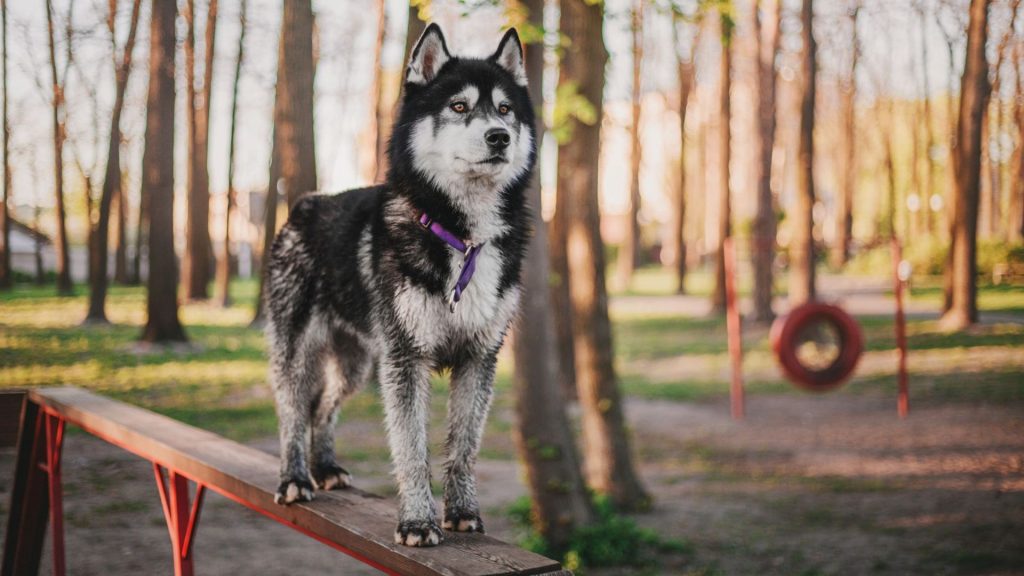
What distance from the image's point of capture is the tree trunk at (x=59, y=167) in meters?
6.39

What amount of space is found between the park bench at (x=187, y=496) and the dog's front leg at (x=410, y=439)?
6 cm

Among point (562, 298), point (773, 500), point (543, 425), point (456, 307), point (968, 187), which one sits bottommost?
point (773, 500)

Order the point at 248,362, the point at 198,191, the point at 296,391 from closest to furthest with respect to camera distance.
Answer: the point at 296,391
the point at 248,362
the point at 198,191

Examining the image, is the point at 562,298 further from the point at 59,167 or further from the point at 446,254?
the point at 446,254

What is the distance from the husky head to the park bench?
2.82 ft

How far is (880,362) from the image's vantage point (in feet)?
43.0

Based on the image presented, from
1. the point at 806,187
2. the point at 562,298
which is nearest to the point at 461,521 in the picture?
the point at 562,298

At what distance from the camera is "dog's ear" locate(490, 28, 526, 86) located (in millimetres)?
2217

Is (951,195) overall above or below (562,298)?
above

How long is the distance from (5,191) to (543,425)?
4.11m

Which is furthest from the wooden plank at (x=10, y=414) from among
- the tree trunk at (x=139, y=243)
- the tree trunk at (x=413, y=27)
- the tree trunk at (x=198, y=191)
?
the tree trunk at (x=198, y=191)

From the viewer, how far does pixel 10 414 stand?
182 inches

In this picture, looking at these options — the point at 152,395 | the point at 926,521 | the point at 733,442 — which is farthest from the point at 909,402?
the point at 152,395

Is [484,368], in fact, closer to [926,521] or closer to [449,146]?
[449,146]
